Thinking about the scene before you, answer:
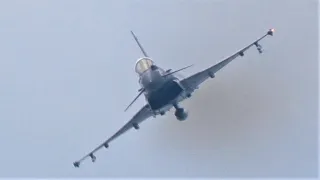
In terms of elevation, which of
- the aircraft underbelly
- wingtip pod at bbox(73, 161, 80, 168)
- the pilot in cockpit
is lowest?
the aircraft underbelly

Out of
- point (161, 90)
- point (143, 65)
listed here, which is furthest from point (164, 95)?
point (143, 65)

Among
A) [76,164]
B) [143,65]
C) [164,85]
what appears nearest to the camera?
[164,85]

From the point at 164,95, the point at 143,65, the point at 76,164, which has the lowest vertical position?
the point at 164,95

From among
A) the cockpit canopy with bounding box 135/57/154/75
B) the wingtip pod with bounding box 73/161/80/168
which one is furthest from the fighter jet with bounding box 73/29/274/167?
the wingtip pod with bounding box 73/161/80/168

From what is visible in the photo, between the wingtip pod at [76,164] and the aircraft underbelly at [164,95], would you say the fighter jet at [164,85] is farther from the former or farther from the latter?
the wingtip pod at [76,164]

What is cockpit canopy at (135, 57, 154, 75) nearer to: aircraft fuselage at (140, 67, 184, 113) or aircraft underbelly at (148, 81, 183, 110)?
aircraft fuselage at (140, 67, 184, 113)

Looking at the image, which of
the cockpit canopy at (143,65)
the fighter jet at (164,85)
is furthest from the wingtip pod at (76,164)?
the cockpit canopy at (143,65)

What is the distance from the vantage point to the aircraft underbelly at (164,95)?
28.6 ft

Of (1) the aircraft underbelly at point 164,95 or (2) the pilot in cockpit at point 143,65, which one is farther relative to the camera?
(2) the pilot in cockpit at point 143,65

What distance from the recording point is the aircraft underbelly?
872cm

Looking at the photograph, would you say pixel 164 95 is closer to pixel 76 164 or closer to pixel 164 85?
pixel 164 85

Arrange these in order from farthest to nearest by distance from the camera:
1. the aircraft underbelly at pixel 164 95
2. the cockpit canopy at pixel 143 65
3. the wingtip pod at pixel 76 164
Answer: the wingtip pod at pixel 76 164 < the cockpit canopy at pixel 143 65 < the aircraft underbelly at pixel 164 95

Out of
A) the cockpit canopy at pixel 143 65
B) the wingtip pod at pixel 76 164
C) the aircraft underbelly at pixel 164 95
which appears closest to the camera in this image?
the aircraft underbelly at pixel 164 95

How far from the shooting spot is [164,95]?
875 centimetres
